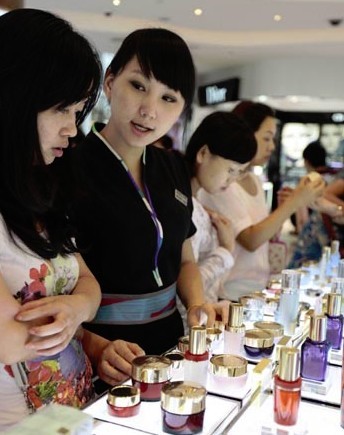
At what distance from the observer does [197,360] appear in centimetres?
96

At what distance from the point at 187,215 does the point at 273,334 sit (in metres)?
0.40

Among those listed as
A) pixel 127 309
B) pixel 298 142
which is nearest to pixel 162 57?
pixel 127 309

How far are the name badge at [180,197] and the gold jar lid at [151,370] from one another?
1.84 ft

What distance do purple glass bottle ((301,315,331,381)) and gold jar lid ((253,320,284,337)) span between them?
16 centimetres

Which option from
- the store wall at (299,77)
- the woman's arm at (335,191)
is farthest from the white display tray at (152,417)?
the store wall at (299,77)

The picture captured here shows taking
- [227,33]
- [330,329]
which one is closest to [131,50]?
[330,329]

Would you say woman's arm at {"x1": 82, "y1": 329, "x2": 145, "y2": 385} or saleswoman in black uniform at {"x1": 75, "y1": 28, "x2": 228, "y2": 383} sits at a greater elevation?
saleswoman in black uniform at {"x1": 75, "y1": 28, "x2": 228, "y2": 383}

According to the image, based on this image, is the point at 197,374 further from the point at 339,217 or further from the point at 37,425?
the point at 339,217

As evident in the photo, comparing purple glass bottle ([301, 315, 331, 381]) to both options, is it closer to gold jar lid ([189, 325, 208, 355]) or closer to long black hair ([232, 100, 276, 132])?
gold jar lid ([189, 325, 208, 355])

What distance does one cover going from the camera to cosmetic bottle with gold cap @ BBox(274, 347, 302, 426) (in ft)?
2.81

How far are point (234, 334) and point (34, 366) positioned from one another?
39 centimetres

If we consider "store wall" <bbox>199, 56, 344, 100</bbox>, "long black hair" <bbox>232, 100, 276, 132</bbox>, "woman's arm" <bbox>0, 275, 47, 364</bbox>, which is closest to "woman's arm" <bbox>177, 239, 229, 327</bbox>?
"woman's arm" <bbox>0, 275, 47, 364</bbox>

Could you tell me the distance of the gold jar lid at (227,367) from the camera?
98 centimetres

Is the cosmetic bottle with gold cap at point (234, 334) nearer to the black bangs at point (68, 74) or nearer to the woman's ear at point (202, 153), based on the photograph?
the black bangs at point (68, 74)
